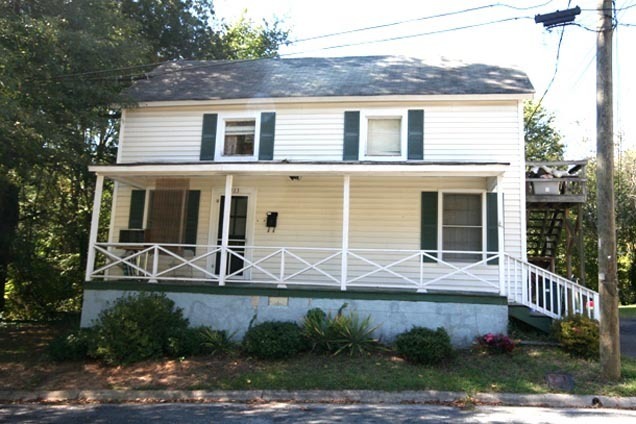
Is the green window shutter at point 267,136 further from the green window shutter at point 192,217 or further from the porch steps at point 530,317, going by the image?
the porch steps at point 530,317

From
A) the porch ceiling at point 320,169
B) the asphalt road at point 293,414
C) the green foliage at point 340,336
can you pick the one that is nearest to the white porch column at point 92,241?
the porch ceiling at point 320,169

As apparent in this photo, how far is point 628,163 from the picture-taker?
880 inches

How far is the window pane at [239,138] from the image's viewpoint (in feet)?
39.6

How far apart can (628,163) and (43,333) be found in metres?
23.8

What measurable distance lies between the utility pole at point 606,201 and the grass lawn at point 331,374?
1.71ft

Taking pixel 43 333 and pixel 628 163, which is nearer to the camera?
pixel 43 333

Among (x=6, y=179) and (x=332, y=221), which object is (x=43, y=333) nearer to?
(x=6, y=179)

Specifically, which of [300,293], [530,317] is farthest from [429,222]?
[300,293]

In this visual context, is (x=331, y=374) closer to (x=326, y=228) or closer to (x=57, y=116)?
(x=326, y=228)

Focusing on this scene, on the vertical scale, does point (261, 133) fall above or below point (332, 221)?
above

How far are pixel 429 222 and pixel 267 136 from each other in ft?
14.1

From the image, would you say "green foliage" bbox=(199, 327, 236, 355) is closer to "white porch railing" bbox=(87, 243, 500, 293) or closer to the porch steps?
"white porch railing" bbox=(87, 243, 500, 293)

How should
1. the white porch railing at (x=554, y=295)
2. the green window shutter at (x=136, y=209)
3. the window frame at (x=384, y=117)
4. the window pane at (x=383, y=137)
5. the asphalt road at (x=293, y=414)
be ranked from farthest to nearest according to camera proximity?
the green window shutter at (x=136, y=209)
the window pane at (x=383, y=137)
the window frame at (x=384, y=117)
the white porch railing at (x=554, y=295)
the asphalt road at (x=293, y=414)

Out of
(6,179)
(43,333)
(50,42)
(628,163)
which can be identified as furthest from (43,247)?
(628,163)
